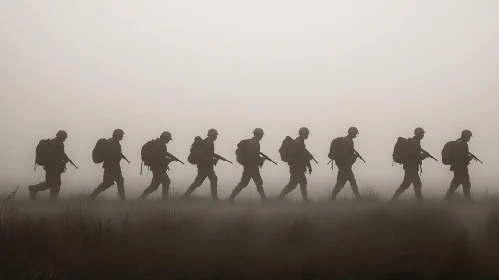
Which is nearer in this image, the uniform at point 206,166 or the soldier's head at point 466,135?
the soldier's head at point 466,135

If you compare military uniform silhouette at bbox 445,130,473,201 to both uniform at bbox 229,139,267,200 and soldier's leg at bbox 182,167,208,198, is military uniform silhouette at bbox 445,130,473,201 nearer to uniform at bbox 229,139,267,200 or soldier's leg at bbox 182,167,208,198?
uniform at bbox 229,139,267,200

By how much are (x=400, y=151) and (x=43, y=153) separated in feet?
37.6

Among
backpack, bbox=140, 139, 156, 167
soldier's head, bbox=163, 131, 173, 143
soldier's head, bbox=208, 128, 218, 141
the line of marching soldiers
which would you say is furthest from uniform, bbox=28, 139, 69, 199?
soldier's head, bbox=208, 128, 218, 141

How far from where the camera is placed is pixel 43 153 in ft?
50.6

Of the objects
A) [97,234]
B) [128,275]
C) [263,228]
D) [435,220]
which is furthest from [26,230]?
[435,220]

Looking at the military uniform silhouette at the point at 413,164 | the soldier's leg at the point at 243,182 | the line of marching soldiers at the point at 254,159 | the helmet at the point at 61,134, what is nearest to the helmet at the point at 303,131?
the line of marching soldiers at the point at 254,159

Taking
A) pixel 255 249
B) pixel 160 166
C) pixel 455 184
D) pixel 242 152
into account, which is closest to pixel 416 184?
pixel 455 184

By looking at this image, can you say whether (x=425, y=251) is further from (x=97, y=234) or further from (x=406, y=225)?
(x=97, y=234)

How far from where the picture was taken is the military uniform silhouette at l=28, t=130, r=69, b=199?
15523 mm

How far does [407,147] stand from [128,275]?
1103cm

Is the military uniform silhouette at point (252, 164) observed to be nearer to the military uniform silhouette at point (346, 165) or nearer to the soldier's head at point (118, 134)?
the military uniform silhouette at point (346, 165)

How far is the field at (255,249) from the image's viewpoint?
7.07m

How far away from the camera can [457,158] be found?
50.4ft

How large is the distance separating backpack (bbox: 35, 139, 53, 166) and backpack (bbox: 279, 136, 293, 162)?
295 inches
